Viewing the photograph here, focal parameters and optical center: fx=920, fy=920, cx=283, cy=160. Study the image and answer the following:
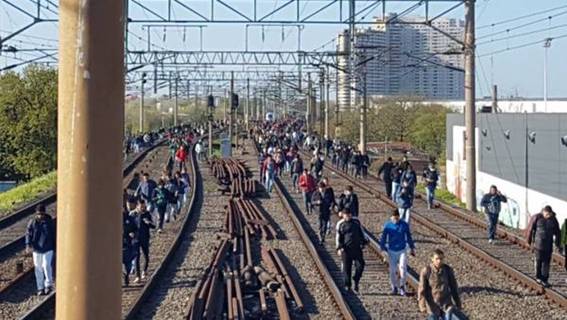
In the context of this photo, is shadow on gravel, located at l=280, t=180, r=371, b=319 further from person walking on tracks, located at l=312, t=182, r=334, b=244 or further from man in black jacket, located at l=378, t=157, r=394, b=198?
man in black jacket, located at l=378, t=157, r=394, b=198

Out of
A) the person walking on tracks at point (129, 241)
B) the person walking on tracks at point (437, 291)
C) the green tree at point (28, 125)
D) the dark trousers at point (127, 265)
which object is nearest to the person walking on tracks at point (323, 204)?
the person walking on tracks at point (129, 241)

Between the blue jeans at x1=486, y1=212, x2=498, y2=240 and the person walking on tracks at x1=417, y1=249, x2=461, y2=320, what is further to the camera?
the blue jeans at x1=486, y1=212, x2=498, y2=240

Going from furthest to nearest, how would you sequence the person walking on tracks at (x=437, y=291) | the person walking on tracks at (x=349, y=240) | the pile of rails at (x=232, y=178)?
1. the pile of rails at (x=232, y=178)
2. the person walking on tracks at (x=349, y=240)
3. the person walking on tracks at (x=437, y=291)

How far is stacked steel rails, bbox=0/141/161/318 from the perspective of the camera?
14273 millimetres

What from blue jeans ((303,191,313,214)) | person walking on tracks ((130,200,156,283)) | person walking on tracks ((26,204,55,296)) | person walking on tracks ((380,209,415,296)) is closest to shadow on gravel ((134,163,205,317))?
person walking on tracks ((130,200,156,283))

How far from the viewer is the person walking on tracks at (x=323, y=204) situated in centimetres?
2055

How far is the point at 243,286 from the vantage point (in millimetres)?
14648

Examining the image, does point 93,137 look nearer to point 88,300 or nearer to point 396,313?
point 88,300

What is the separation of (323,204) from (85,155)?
18.0 meters

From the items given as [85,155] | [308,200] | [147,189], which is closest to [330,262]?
[147,189]

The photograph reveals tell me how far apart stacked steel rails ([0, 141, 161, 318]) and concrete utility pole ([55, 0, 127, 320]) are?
36.6ft

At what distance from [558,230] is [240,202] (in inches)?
612

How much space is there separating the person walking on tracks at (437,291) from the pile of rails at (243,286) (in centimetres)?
239

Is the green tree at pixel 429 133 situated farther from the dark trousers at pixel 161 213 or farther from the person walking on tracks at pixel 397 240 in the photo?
the person walking on tracks at pixel 397 240
